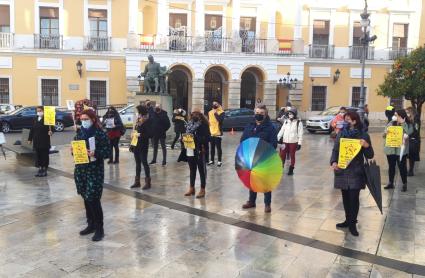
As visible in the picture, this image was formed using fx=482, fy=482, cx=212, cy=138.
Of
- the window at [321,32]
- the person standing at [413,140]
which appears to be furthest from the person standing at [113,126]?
the window at [321,32]

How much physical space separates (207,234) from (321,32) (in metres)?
30.6

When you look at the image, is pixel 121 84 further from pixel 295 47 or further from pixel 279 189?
pixel 279 189

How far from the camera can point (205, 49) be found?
3141 cm

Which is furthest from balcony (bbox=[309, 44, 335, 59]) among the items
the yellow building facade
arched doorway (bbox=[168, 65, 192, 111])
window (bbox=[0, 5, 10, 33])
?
window (bbox=[0, 5, 10, 33])

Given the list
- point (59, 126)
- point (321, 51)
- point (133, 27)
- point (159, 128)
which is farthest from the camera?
point (321, 51)

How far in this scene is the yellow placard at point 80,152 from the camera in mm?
6289

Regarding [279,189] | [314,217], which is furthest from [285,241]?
[279,189]

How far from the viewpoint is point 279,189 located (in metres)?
9.91

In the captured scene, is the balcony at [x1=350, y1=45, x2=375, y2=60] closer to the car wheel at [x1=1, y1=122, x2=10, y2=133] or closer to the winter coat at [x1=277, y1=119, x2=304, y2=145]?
the car wheel at [x1=1, y1=122, x2=10, y2=133]

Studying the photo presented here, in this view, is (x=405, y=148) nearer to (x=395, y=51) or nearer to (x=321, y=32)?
(x=321, y=32)

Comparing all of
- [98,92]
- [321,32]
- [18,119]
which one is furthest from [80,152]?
[321,32]

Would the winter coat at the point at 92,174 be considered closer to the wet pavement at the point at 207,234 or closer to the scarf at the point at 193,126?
the wet pavement at the point at 207,234

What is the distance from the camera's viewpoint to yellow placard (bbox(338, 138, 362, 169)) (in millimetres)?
6578

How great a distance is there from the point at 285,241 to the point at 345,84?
30.2m
